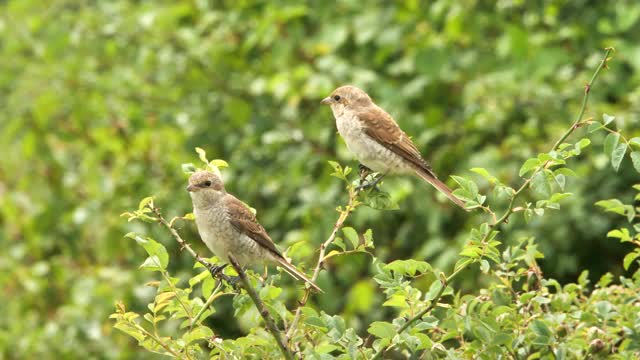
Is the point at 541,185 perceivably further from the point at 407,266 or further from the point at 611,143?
the point at 407,266

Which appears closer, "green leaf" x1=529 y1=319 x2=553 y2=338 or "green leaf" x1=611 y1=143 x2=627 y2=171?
"green leaf" x1=611 y1=143 x2=627 y2=171

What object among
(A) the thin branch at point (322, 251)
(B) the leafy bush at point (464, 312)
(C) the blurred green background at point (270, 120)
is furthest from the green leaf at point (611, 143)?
(C) the blurred green background at point (270, 120)

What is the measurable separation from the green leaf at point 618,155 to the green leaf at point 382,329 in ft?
2.37

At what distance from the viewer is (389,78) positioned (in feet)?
25.7

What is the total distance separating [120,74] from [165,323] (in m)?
1.84

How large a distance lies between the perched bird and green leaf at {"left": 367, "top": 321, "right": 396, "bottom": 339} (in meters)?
2.02

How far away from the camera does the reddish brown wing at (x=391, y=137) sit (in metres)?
5.15

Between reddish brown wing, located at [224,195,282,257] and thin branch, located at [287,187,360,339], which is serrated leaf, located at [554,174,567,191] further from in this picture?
reddish brown wing, located at [224,195,282,257]

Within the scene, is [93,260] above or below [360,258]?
above

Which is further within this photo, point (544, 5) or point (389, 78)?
point (389, 78)

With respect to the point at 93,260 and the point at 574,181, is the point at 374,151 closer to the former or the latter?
the point at 574,181

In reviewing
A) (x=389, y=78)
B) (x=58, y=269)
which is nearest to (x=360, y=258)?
(x=389, y=78)

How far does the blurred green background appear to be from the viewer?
7.19 m

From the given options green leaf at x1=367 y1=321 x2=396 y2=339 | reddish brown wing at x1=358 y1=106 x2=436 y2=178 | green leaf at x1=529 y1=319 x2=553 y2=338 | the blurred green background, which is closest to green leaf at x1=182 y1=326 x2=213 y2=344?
green leaf at x1=367 y1=321 x2=396 y2=339
